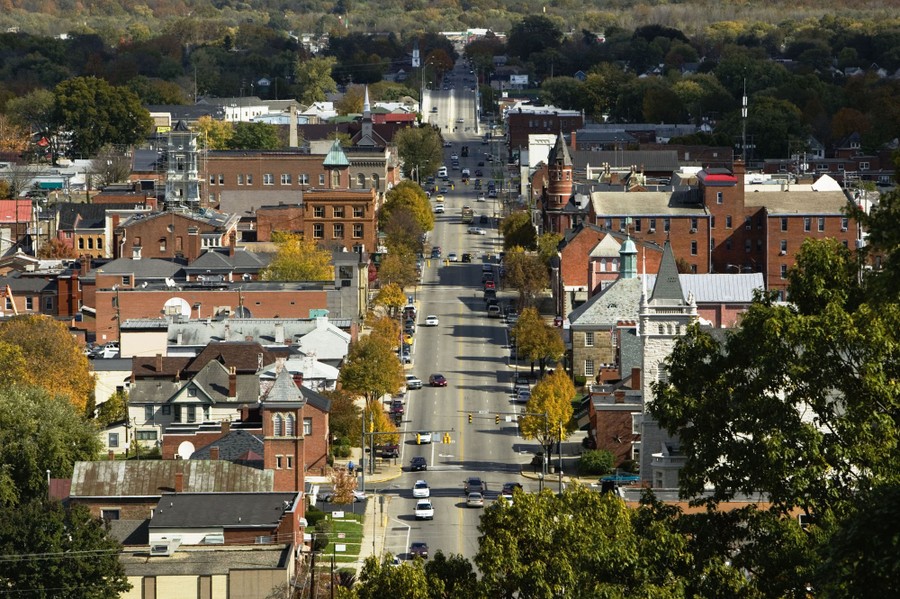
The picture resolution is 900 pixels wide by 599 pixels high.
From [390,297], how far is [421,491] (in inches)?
1811

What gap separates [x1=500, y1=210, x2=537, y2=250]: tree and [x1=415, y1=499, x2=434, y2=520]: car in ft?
229

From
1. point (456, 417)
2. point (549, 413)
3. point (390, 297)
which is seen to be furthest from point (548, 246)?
point (549, 413)

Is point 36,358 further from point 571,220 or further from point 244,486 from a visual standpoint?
point 571,220

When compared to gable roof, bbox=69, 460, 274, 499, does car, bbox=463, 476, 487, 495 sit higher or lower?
lower

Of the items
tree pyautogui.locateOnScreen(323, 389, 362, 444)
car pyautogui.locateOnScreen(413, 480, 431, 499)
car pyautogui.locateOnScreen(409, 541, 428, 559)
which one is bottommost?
car pyautogui.locateOnScreen(409, 541, 428, 559)

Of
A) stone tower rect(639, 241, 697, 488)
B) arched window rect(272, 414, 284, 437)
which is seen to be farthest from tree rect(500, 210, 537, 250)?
arched window rect(272, 414, 284, 437)

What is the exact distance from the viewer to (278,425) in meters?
89.1

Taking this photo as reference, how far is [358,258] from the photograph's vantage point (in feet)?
473

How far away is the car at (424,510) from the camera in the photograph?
89.1m

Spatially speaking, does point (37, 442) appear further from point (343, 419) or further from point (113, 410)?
point (343, 419)

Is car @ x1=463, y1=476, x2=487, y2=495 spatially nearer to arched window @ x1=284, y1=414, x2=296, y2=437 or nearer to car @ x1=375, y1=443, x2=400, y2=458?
car @ x1=375, y1=443, x2=400, y2=458

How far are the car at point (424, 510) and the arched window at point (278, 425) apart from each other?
239 inches

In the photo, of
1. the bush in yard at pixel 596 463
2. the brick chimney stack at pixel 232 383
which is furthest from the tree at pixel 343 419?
the bush in yard at pixel 596 463

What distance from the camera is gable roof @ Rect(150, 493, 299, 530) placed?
7944 cm
